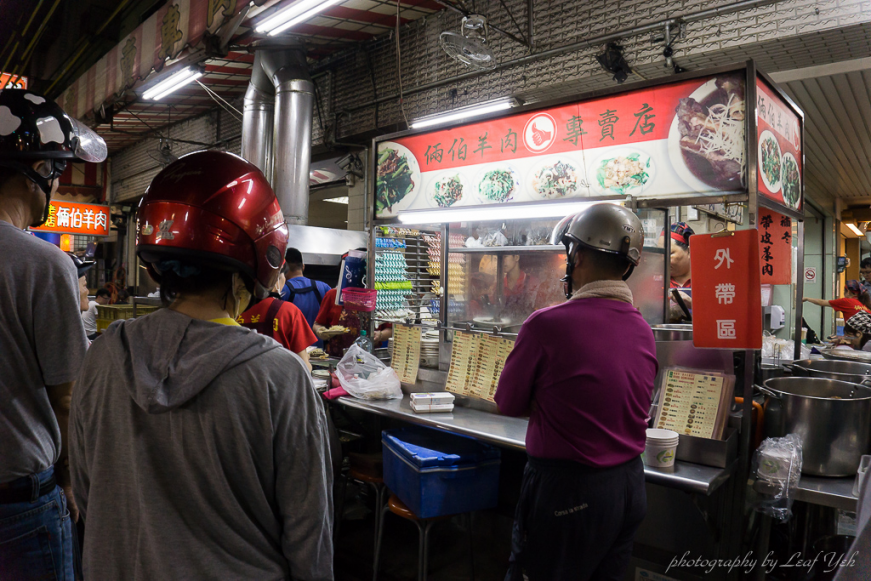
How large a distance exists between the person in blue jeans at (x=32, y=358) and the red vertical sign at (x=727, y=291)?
2.56m

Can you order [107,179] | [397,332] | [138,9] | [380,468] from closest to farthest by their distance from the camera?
[380,468]
[397,332]
[138,9]
[107,179]

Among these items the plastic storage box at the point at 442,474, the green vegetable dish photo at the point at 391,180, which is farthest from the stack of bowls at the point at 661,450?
the green vegetable dish photo at the point at 391,180

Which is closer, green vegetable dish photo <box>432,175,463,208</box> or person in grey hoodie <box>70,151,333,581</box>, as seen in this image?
person in grey hoodie <box>70,151,333,581</box>

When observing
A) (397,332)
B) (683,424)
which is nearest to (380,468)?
(397,332)

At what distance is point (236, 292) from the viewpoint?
1.19m

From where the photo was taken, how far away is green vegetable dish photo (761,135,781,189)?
2.74 meters

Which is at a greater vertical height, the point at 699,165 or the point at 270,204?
the point at 699,165

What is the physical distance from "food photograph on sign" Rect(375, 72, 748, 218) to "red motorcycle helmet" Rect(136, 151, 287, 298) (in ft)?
7.73

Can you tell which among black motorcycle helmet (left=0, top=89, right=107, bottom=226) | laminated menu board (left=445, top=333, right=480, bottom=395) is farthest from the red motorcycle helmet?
laminated menu board (left=445, top=333, right=480, bottom=395)

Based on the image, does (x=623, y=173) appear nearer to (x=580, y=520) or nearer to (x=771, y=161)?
(x=771, y=161)

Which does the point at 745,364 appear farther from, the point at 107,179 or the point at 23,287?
the point at 107,179

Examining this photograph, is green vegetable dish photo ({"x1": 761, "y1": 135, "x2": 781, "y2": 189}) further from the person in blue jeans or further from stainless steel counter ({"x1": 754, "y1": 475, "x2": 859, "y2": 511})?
the person in blue jeans

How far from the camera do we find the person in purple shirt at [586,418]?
2.03 m

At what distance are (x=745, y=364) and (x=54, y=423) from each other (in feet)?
9.19
